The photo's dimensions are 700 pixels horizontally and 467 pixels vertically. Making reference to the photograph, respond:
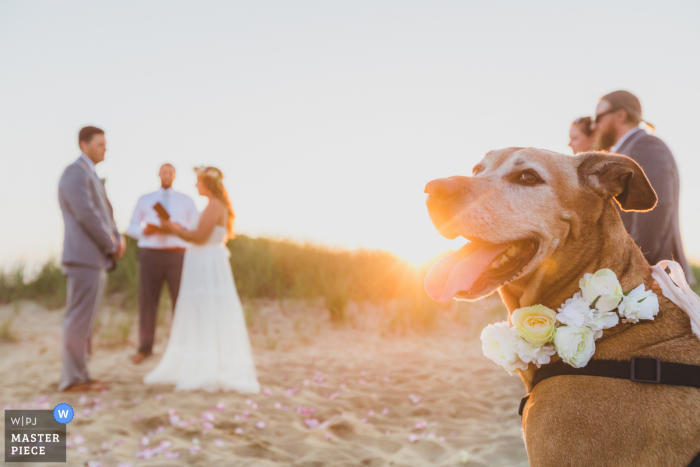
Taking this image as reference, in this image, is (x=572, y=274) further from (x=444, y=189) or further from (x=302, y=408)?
(x=302, y=408)

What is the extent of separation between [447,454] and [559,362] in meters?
2.02

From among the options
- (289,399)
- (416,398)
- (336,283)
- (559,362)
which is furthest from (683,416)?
(336,283)

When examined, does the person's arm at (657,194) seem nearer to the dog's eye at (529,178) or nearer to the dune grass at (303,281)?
the dog's eye at (529,178)

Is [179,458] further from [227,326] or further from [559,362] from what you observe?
[559,362]

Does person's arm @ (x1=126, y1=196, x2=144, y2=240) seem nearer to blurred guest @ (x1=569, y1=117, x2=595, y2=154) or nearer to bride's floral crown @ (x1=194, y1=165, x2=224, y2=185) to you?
bride's floral crown @ (x1=194, y1=165, x2=224, y2=185)

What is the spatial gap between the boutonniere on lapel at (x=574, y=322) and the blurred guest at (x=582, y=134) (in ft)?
8.32

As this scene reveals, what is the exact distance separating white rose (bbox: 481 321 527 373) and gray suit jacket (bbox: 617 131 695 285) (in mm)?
1656

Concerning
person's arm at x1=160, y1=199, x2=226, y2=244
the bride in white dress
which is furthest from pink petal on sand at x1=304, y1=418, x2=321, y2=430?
person's arm at x1=160, y1=199, x2=226, y2=244

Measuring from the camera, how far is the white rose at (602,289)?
5.85 ft

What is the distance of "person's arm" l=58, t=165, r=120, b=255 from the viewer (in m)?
4.75

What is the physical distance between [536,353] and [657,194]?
1.99 m

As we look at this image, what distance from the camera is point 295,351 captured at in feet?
23.8

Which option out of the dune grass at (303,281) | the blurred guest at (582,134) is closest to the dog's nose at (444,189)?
the blurred guest at (582,134)

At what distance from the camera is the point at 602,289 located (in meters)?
1.81
